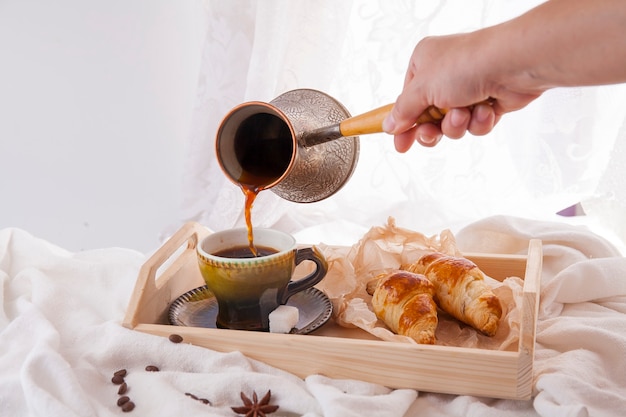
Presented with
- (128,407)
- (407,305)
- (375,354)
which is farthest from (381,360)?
(128,407)

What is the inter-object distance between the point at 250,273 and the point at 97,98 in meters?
1.67

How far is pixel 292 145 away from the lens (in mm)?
1387

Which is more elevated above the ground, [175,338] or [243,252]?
[243,252]

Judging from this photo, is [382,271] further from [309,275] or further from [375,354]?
[375,354]

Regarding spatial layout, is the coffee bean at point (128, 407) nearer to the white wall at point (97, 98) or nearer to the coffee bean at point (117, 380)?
the coffee bean at point (117, 380)

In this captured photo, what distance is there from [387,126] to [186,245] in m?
0.54

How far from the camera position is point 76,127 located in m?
2.75

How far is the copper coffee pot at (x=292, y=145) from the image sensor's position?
1.35 m

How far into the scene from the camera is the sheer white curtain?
7.06 feet

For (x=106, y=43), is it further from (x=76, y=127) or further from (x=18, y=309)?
(x=18, y=309)

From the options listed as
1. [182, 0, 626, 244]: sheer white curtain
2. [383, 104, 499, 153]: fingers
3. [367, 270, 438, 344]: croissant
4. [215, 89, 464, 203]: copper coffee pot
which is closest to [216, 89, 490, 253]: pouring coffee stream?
[215, 89, 464, 203]: copper coffee pot

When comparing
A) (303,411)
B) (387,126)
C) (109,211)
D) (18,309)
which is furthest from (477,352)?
(109,211)

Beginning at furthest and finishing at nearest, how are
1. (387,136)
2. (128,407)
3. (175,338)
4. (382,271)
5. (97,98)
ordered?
(97,98), (387,136), (382,271), (175,338), (128,407)

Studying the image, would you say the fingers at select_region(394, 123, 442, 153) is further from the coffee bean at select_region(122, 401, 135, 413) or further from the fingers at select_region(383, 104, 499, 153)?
the coffee bean at select_region(122, 401, 135, 413)
